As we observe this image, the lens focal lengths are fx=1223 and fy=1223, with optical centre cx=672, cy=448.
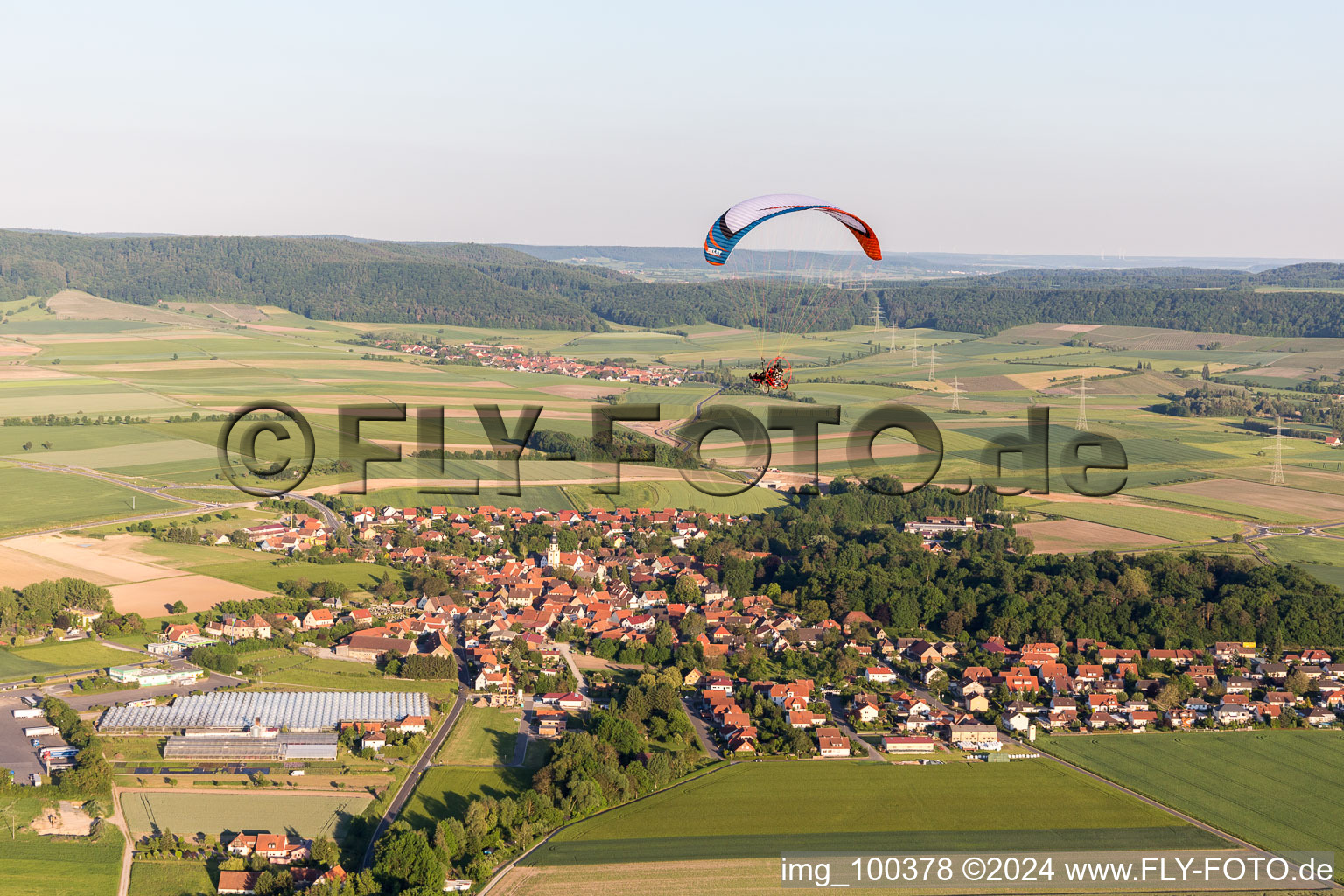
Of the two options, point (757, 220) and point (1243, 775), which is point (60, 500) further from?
point (1243, 775)

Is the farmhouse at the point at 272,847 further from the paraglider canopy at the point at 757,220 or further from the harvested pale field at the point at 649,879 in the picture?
the paraglider canopy at the point at 757,220

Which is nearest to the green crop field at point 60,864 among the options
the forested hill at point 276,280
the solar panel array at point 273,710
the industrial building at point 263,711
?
the industrial building at point 263,711

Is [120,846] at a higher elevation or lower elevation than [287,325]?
lower

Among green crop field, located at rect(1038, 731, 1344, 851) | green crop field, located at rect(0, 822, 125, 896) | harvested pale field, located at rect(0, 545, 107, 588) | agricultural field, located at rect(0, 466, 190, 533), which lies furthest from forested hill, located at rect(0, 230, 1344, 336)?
green crop field, located at rect(0, 822, 125, 896)

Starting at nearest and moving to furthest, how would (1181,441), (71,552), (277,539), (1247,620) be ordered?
1. (1247,620)
2. (71,552)
3. (277,539)
4. (1181,441)

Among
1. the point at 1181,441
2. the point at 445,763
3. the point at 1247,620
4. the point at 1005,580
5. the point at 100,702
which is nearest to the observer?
the point at 445,763

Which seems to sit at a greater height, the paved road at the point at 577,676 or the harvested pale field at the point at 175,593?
the harvested pale field at the point at 175,593

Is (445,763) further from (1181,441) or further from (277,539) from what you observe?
(1181,441)

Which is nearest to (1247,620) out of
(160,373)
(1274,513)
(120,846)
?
(1274,513)
